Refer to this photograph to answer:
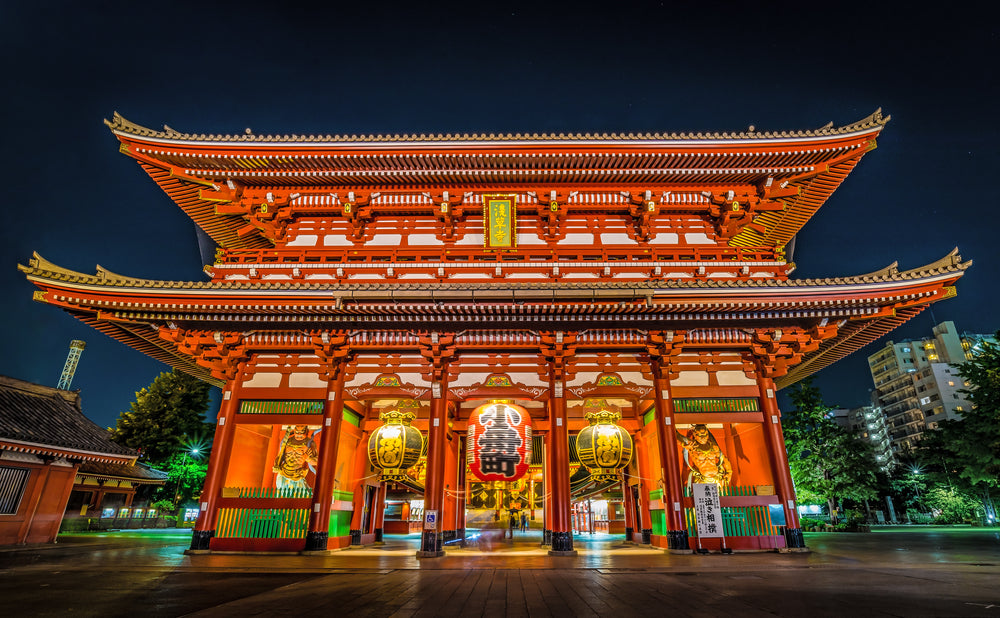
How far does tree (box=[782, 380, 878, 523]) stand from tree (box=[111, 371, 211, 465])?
39351 mm

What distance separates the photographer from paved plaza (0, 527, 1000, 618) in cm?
559

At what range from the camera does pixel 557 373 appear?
42.4 ft

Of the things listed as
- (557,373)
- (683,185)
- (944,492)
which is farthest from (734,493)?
(944,492)

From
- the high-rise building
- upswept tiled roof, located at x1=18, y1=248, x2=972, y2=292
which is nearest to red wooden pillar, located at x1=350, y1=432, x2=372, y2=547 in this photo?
upswept tiled roof, located at x1=18, y1=248, x2=972, y2=292

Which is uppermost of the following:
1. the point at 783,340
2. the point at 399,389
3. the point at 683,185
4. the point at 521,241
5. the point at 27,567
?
the point at 683,185

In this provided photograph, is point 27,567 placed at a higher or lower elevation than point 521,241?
lower

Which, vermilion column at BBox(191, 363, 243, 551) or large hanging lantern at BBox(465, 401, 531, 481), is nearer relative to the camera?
large hanging lantern at BBox(465, 401, 531, 481)

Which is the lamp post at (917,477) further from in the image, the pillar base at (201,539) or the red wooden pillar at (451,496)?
the pillar base at (201,539)

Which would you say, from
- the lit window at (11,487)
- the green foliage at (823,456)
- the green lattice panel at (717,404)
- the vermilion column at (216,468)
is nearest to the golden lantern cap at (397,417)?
the vermilion column at (216,468)

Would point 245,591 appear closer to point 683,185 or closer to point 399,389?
point 399,389

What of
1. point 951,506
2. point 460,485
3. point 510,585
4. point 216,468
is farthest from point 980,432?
point 216,468

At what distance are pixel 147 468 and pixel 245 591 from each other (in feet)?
96.9

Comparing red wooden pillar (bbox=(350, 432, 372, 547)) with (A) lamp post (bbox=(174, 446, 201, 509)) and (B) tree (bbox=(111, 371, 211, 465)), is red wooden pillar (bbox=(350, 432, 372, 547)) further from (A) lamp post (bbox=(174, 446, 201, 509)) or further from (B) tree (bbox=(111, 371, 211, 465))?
(B) tree (bbox=(111, 371, 211, 465))

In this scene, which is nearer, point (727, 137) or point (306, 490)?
point (306, 490)
